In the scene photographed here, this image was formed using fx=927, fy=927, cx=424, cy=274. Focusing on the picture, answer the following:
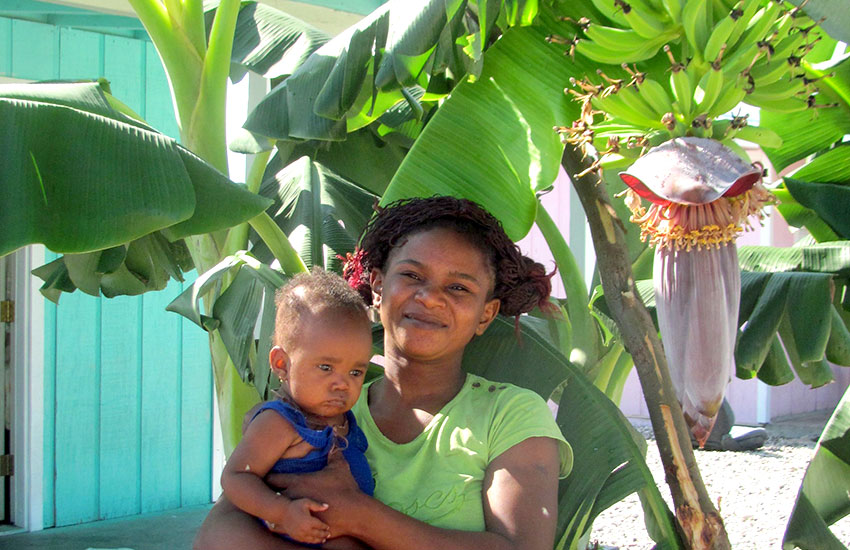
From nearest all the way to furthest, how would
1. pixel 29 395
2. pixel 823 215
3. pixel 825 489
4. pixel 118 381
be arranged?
pixel 823 215 → pixel 825 489 → pixel 29 395 → pixel 118 381

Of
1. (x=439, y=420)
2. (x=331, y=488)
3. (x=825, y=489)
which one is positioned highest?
(x=439, y=420)

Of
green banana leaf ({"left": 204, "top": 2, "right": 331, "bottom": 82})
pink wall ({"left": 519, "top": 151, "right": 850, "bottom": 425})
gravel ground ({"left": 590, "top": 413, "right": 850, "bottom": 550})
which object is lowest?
gravel ground ({"left": 590, "top": 413, "right": 850, "bottom": 550})

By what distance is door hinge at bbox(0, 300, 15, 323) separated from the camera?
543 cm

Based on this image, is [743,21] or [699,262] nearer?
[699,262]

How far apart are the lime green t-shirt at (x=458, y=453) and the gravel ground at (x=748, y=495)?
3.30m

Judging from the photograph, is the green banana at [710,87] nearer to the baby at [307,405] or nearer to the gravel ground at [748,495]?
the baby at [307,405]

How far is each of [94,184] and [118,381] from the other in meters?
3.77

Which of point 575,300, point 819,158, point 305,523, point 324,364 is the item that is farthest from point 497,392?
point 819,158

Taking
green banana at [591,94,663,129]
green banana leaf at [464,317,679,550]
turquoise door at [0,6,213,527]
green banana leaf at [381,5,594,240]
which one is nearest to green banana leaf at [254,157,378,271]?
green banana leaf at [381,5,594,240]

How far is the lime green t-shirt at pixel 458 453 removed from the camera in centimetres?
186

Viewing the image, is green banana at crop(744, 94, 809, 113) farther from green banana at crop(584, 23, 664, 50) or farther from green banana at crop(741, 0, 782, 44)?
green banana at crop(584, 23, 664, 50)

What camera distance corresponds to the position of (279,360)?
1.96 m

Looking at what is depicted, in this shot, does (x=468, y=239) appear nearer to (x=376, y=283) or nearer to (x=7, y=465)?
(x=376, y=283)

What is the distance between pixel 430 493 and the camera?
189 cm
